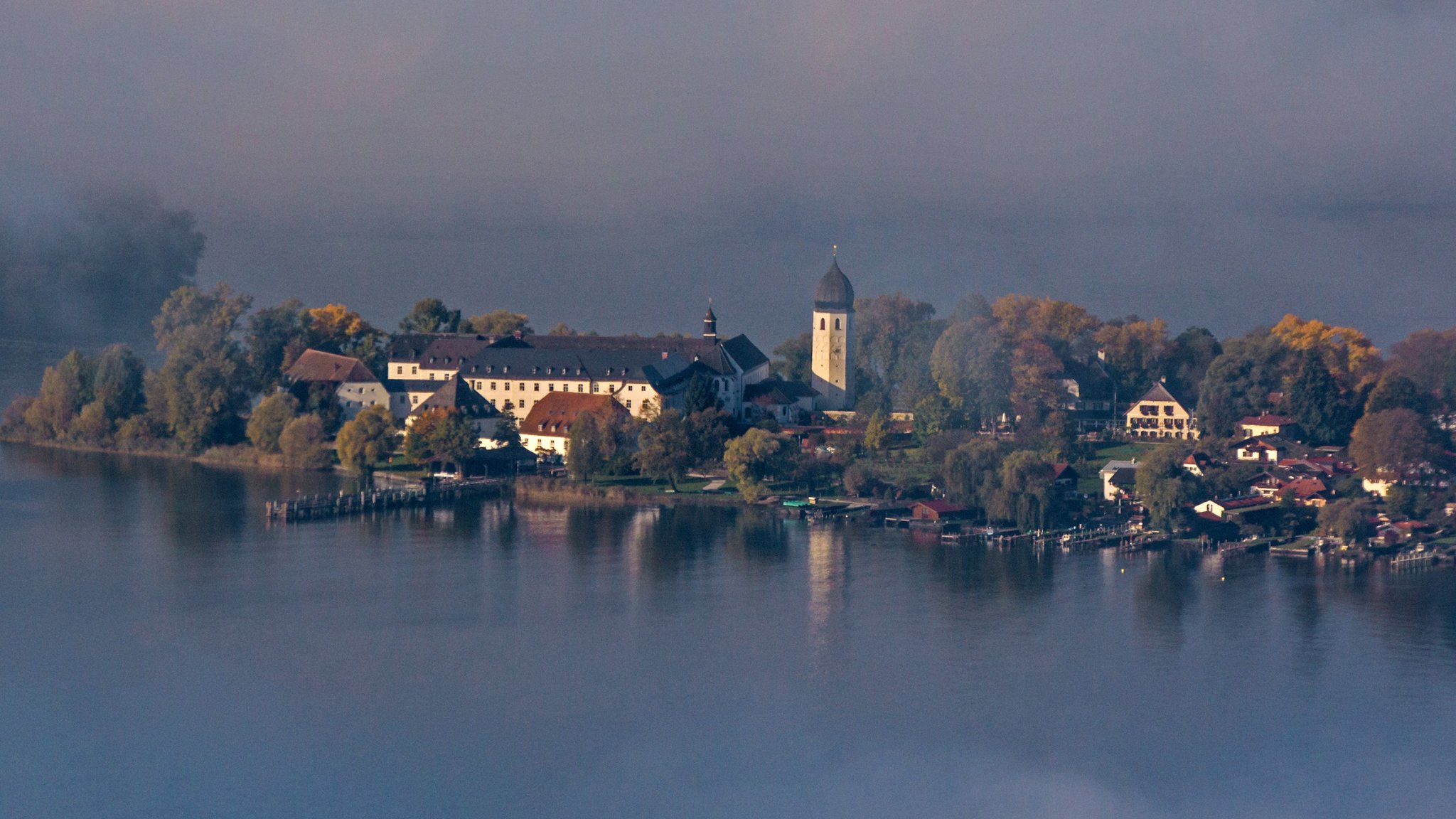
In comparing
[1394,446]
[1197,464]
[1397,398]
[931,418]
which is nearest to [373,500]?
[931,418]

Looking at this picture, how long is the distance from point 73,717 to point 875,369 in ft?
88.7

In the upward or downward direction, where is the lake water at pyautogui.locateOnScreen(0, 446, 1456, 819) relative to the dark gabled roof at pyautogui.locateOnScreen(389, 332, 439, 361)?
downward

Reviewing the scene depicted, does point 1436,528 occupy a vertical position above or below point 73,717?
above

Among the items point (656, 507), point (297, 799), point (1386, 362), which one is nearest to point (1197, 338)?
point (1386, 362)

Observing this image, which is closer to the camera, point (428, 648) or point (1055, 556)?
point (428, 648)

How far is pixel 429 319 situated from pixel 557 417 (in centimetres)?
950

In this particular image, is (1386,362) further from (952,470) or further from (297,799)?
(297,799)

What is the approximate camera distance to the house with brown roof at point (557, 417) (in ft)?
123

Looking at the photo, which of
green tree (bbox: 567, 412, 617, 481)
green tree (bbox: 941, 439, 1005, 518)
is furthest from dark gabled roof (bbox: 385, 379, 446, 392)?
green tree (bbox: 941, 439, 1005, 518)

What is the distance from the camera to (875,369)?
44250 mm

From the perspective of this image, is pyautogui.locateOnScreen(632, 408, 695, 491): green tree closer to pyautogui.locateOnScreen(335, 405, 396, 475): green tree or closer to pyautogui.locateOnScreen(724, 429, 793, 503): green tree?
pyautogui.locateOnScreen(724, 429, 793, 503): green tree

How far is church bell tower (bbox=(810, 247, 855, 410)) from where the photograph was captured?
1652 inches

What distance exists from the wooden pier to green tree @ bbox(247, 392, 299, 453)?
537 centimetres

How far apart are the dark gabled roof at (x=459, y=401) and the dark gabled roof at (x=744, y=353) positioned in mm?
5579
